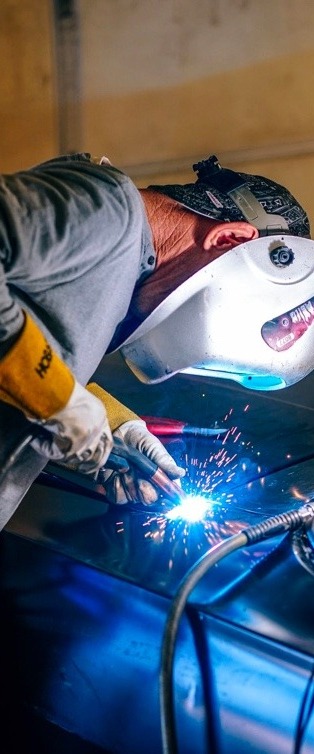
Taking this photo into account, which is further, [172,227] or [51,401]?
[172,227]

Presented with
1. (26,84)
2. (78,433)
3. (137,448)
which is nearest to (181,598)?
(78,433)

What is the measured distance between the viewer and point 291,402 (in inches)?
82.4

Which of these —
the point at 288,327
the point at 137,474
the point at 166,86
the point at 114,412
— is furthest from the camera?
the point at 166,86

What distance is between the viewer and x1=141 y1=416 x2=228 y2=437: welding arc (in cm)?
186

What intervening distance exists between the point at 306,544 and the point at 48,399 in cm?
45

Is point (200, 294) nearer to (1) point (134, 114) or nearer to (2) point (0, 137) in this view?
(1) point (134, 114)

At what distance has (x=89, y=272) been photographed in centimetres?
148

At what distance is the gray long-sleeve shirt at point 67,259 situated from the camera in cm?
131

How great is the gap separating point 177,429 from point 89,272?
523mm

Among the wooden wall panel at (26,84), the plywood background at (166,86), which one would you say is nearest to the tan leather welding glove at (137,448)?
the plywood background at (166,86)

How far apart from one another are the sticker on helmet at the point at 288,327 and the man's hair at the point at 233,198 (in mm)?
158

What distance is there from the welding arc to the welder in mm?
91

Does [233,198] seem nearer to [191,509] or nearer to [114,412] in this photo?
[114,412]

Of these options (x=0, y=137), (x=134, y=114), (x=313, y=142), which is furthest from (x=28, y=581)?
(x=0, y=137)
